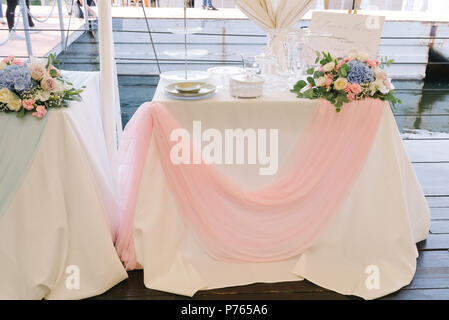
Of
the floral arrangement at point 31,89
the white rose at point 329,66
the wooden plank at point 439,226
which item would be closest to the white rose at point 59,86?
the floral arrangement at point 31,89

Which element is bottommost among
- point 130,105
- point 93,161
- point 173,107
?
point 130,105

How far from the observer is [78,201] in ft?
5.82

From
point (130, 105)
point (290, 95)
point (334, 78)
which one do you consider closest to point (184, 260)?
point (290, 95)

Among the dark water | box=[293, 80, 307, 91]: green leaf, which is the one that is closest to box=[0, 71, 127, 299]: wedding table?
box=[293, 80, 307, 91]: green leaf

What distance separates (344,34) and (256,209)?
0.88 metres

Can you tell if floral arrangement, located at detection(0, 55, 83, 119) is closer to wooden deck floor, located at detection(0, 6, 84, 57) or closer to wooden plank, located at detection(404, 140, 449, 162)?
wooden deck floor, located at detection(0, 6, 84, 57)

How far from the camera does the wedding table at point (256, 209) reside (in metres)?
1.84

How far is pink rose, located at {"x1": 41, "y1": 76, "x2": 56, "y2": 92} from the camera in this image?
1.74 meters

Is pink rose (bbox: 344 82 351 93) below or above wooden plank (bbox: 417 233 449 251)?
above

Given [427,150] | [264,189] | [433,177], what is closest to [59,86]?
[264,189]

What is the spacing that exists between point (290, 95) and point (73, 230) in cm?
103

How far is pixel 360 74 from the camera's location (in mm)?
1843

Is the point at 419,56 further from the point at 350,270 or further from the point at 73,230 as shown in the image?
the point at 73,230

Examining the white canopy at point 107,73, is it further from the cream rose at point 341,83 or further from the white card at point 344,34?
the cream rose at point 341,83
